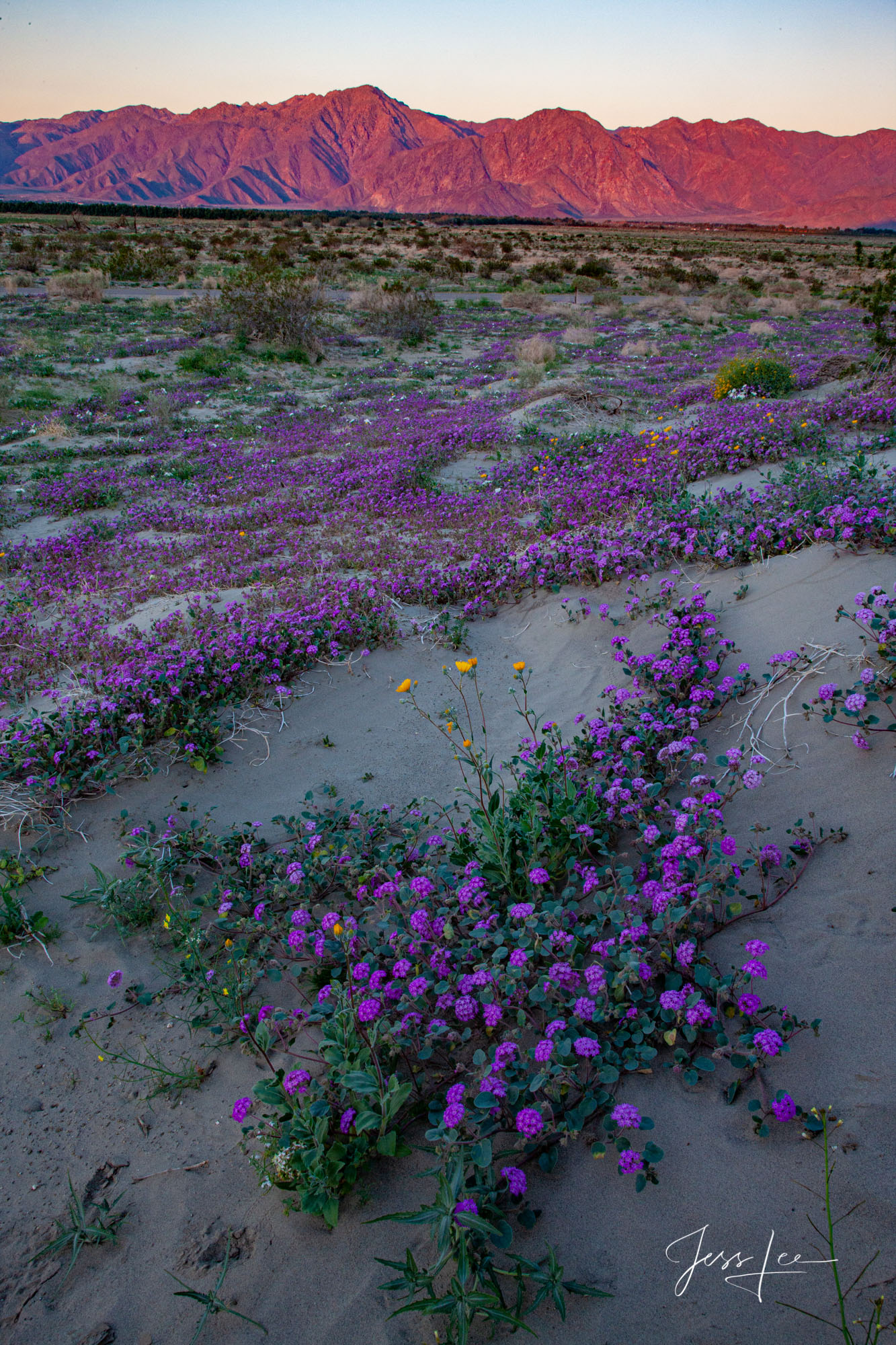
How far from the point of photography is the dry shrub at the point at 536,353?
55.2ft

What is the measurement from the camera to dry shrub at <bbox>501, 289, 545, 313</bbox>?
Result: 27219mm

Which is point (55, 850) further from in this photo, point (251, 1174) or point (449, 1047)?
point (449, 1047)

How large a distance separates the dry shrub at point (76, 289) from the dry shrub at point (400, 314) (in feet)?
33.7

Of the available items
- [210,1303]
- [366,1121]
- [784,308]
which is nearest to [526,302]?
[784,308]

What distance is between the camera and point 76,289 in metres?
25.2

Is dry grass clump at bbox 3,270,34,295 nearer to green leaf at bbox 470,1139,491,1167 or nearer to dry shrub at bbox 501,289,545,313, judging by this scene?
dry shrub at bbox 501,289,545,313

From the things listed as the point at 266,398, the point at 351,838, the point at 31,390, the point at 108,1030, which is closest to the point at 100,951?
the point at 108,1030

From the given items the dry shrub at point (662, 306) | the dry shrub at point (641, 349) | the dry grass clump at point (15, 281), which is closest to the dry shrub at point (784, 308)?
the dry shrub at point (662, 306)

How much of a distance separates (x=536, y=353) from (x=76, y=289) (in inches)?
750

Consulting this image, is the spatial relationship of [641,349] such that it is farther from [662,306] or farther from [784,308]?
[784,308]

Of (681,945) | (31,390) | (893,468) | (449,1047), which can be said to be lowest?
(449,1047)

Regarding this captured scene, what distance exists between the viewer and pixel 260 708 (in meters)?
4.87

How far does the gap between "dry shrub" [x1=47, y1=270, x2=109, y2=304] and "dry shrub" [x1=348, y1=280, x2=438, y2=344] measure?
10.3 metres

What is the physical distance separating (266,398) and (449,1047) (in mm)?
15145
